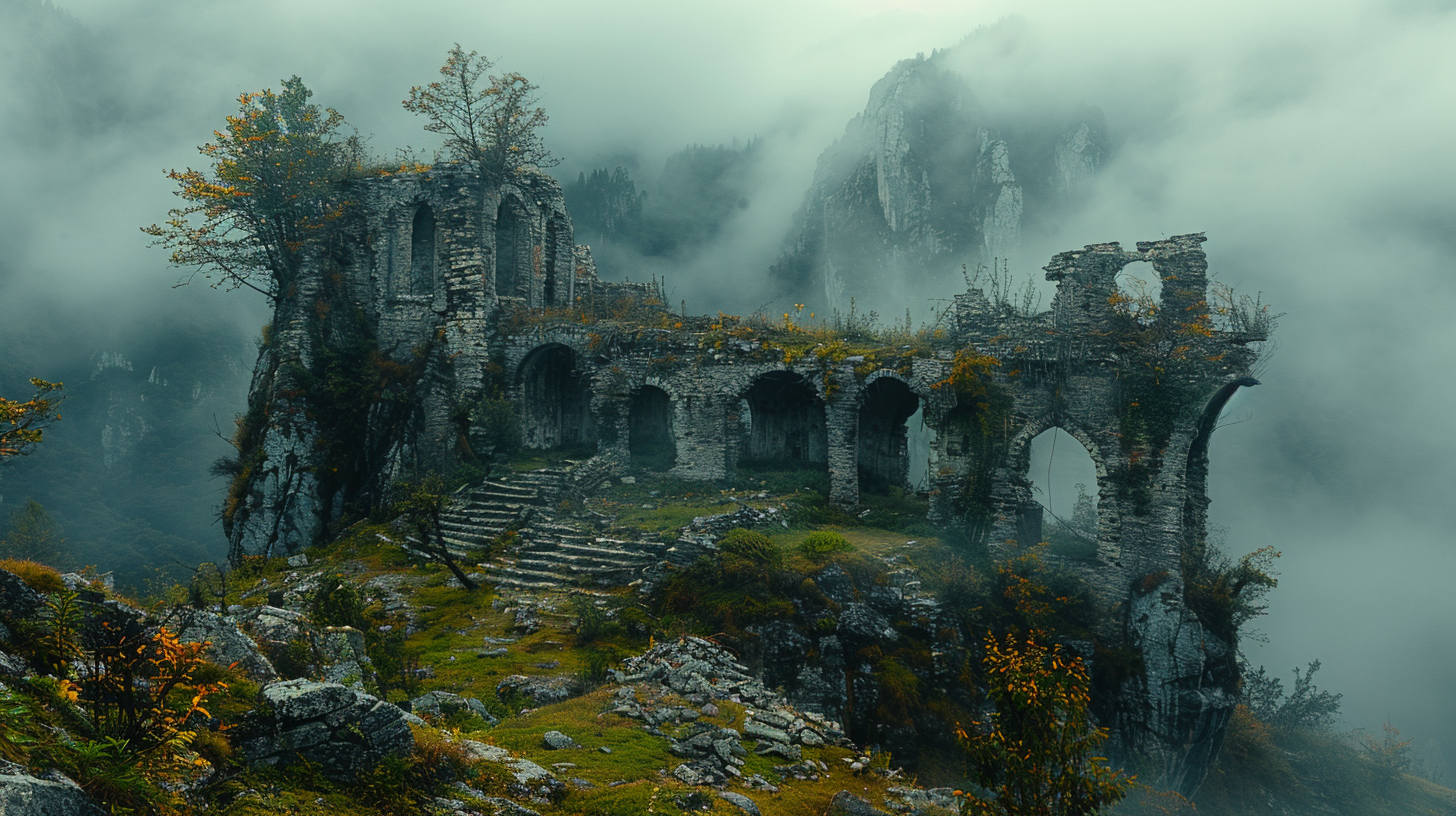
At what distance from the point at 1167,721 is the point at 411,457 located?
24.2 metres

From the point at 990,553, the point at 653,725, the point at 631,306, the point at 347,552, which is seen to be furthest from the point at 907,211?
the point at 653,725

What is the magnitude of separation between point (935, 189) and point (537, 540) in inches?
3062

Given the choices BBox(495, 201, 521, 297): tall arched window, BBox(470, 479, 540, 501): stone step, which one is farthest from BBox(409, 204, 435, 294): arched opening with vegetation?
BBox(470, 479, 540, 501): stone step

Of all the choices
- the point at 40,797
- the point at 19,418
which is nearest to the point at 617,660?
the point at 19,418

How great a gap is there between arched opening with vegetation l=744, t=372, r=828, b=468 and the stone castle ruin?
8 centimetres

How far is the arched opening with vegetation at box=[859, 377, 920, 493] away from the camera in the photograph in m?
25.5

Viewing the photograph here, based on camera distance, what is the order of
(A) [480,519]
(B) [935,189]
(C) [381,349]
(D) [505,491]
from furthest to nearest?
(B) [935,189] < (C) [381,349] < (D) [505,491] < (A) [480,519]

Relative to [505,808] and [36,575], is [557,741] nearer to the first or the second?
[505,808]

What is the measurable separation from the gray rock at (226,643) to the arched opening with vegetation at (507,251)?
22.0 metres

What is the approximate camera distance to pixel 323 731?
5352 millimetres

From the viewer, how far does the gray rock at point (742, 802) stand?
713 centimetres

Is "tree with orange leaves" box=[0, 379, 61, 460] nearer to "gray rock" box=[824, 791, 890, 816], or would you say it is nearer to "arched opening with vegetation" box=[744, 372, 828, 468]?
"gray rock" box=[824, 791, 890, 816]

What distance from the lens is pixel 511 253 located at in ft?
90.4

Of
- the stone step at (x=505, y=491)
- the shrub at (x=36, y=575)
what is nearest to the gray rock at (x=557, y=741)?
the shrub at (x=36, y=575)
